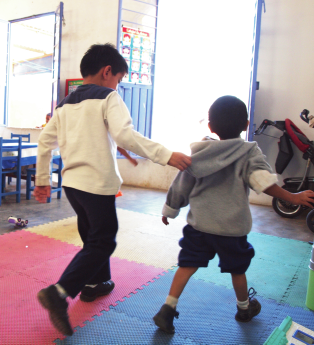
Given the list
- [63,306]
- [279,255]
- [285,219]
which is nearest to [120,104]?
[63,306]

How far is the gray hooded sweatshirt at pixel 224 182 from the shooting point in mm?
1084

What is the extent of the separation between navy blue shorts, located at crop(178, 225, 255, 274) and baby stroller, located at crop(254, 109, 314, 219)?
2517 millimetres

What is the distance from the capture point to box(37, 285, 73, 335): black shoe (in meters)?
1.00

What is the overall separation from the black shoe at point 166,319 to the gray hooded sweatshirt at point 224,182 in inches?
13.2

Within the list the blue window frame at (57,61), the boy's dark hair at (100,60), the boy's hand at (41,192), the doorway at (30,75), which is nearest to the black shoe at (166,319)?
the boy's hand at (41,192)

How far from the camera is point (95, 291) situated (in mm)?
1402

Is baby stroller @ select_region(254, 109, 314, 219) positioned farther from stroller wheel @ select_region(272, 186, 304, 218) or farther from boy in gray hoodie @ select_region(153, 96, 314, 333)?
boy in gray hoodie @ select_region(153, 96, 314, 333)

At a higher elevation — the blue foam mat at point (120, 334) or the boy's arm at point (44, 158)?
the boy's arm at point (44, 158)

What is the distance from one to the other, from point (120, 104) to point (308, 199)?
761 millimetres

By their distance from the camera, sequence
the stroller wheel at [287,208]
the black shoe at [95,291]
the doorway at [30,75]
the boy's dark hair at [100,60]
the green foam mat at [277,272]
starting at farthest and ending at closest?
1. the doorway at [30,75]
2. the stroller wheel at [287,208]
3. the green foam mat at [277,272]
4. the black shoe at [95,291]
5. the boy's dark hair at [100,60]

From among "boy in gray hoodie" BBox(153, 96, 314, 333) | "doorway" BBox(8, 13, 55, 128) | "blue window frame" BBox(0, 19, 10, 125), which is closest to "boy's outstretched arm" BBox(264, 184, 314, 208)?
"boy in gray hoodie" BBox(153, 96, 314, 333)

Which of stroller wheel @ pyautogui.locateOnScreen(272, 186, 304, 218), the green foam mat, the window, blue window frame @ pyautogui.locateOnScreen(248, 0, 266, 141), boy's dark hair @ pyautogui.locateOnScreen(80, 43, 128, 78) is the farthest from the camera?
the window

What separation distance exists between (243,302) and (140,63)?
4.25 meters

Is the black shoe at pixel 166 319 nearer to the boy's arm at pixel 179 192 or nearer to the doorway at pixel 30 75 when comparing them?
the boy's arm at pixel 179 192
